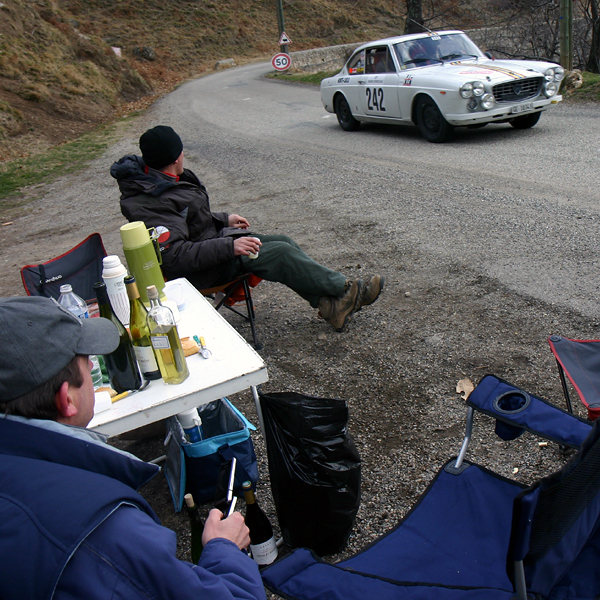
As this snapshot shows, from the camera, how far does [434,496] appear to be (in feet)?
7.42

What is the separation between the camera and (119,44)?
33.8 meters

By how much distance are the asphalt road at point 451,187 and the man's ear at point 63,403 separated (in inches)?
135

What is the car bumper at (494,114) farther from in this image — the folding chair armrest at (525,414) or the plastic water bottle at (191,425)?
the plastic water bottle at (191,425)

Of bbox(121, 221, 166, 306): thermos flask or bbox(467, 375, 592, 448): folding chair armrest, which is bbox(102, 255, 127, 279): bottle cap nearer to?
bbox(121, 221, 166, 306): thermos flask

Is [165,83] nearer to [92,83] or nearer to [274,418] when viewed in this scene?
[92,83]

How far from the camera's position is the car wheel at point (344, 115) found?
10774 millimetres

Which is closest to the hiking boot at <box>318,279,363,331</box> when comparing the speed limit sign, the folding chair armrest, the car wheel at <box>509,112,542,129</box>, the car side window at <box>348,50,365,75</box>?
the folding chair armrest

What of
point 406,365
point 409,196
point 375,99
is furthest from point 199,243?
point 375,99

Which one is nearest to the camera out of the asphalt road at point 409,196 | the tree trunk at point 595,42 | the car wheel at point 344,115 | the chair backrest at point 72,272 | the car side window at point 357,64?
the chair backrest at point 72,272

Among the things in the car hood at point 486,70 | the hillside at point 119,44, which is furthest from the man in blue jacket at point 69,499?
the hillside at point 119,44

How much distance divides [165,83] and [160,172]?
27101 mm

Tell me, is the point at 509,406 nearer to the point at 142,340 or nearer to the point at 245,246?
the point at 142,340

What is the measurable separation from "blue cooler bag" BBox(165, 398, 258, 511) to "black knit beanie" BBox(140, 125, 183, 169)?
1759 millimetres

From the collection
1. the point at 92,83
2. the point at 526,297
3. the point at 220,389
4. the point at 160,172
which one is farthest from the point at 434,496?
the point at 92,83
